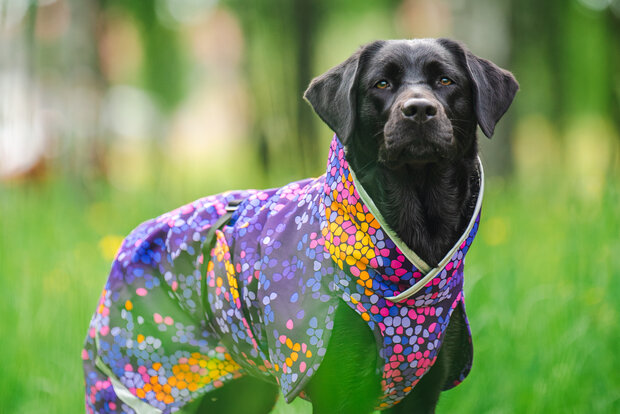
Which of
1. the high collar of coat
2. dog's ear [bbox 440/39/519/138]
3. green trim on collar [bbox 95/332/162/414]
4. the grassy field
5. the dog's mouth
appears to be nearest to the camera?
the high collar of coat

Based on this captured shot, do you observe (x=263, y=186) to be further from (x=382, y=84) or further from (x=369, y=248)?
(x=369, y=248)

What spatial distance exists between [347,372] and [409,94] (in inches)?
36.5

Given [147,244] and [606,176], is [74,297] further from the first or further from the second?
[606,176]

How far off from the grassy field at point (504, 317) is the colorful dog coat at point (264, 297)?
85cm

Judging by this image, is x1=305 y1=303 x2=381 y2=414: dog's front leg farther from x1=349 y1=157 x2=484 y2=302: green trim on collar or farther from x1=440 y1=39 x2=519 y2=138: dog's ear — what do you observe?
x1=440 y1=39 x2=519 y2=138: dog's ear

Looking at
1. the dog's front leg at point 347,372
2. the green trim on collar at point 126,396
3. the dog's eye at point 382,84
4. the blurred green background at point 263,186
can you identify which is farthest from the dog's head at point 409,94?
the blurred green background at point 263,186

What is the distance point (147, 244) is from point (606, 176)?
95.9 inches

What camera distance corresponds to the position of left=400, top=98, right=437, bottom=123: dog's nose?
82.6 inches

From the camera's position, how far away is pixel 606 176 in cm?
348

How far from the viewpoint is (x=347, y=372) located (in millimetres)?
2070

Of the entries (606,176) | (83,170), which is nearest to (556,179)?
(606,176)

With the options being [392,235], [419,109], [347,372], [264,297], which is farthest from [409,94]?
[347,372]

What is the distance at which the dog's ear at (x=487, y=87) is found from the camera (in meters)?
2.25

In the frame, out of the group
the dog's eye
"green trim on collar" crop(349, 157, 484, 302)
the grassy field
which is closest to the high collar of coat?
"green trim on collar" crop(349, 157, 484, 302)
